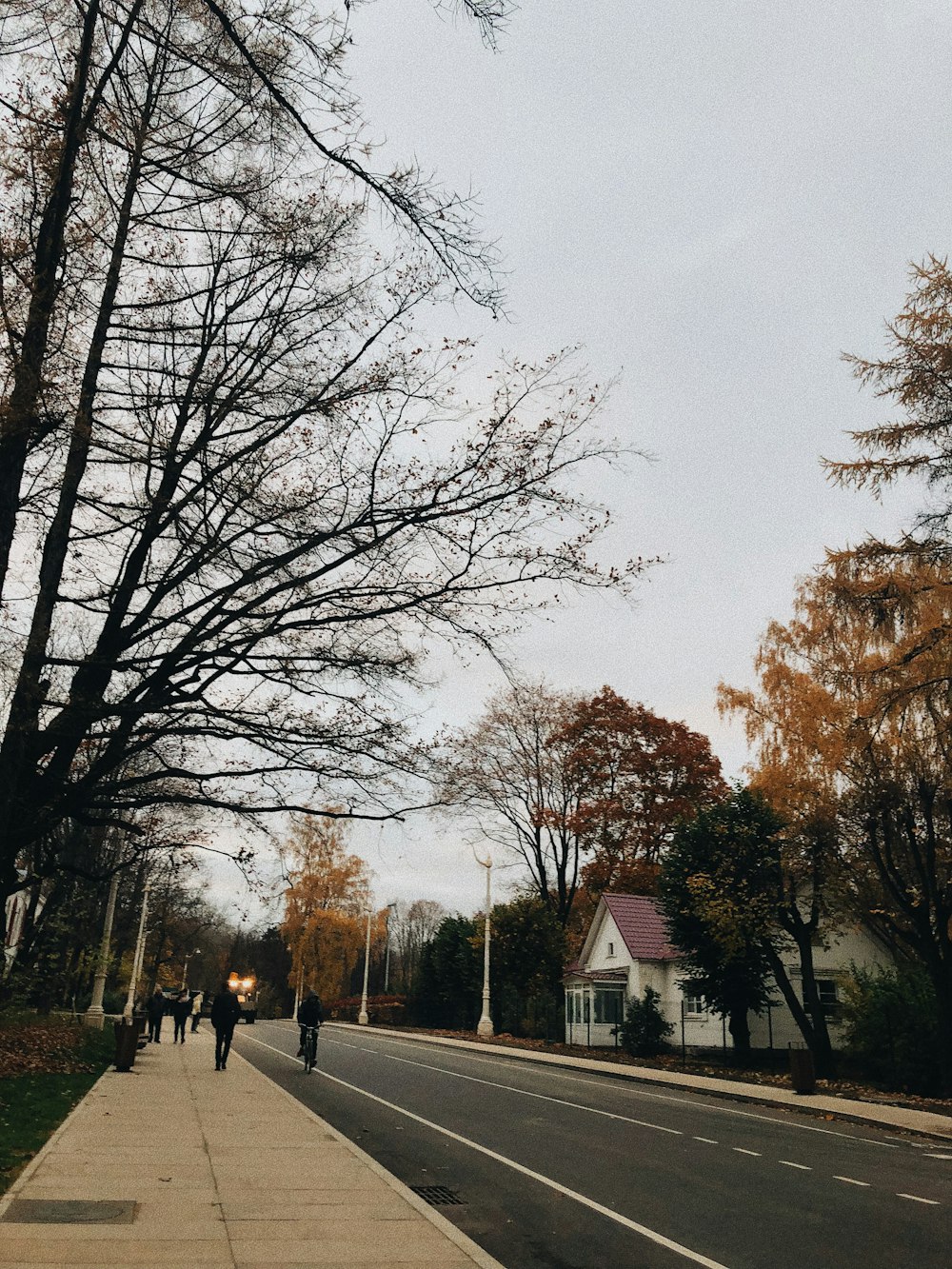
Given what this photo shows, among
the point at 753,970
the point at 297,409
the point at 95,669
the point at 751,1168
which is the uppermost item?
the point at 297,409

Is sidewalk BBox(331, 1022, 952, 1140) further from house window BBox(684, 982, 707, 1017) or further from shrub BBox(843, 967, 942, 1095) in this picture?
shrub BBox(843, 967, 942, 1095)

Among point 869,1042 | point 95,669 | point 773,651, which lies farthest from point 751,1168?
point 773,651

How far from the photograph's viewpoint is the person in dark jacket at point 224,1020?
21.1 meters

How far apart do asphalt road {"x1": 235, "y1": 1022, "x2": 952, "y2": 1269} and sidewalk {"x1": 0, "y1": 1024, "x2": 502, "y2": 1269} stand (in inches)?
26.4

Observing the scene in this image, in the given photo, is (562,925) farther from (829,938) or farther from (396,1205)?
(396,1205)

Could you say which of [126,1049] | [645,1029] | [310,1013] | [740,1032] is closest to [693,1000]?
[645,1029]

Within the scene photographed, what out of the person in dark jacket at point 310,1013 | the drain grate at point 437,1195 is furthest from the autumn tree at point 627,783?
the drain grate at point 437,1195

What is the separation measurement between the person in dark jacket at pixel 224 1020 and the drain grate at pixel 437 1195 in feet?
41.7

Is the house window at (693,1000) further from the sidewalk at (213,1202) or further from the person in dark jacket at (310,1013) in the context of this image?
the sidewalk at (213,1202)

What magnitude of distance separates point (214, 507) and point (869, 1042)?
22982 mm

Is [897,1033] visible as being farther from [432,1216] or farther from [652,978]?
[432,1216]

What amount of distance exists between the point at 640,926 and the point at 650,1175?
107 feet

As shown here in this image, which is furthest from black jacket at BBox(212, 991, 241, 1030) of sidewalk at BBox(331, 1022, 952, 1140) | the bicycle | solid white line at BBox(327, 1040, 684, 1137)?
sidewalk at BBox(331, 1022, 952, 1140)

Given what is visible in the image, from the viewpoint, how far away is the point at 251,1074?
67.9 feet
